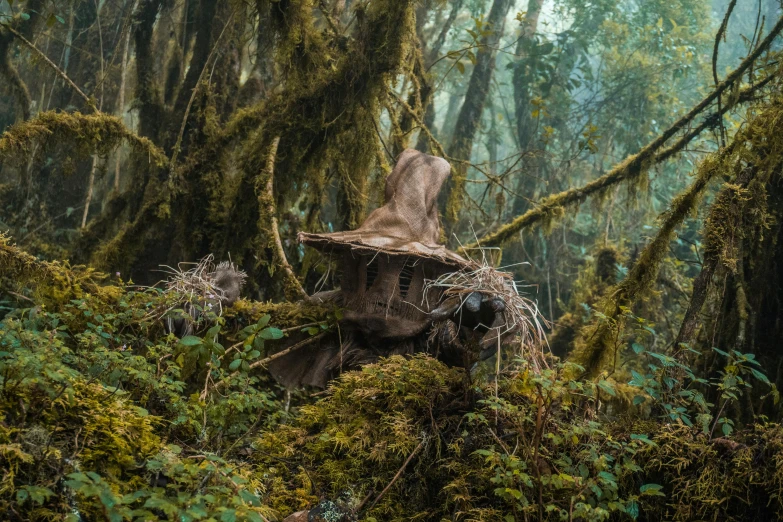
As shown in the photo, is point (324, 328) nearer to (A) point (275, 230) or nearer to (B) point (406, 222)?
(B) point (406, 222)

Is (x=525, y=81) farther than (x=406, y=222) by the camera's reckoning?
Yes

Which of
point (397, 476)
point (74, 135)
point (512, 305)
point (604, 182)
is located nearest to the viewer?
point (397, 476)

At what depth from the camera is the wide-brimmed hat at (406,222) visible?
356 cm

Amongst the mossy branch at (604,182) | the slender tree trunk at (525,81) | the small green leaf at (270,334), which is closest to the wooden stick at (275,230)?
the small green leaf at (270,334)

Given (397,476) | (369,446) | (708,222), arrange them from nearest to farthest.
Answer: (397,476) < (369,446) < (708,222)

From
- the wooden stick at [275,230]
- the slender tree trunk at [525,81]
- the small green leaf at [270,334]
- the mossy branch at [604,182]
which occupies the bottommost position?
the small green leaf at [270,334]

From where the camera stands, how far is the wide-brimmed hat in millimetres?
3559

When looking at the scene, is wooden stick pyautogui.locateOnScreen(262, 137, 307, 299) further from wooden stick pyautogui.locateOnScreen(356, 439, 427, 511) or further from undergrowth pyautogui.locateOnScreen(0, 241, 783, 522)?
wooden stick pyautogui.locateOnScreen(356, 439, 427, 511)

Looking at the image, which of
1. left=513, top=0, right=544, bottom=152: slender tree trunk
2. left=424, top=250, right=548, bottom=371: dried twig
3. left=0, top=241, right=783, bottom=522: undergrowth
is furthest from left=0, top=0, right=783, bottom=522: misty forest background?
left=513, top=0, right=544, bottom=152: slender tree trunk

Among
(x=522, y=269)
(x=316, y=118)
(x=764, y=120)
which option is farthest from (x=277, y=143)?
(x=522, y=269)

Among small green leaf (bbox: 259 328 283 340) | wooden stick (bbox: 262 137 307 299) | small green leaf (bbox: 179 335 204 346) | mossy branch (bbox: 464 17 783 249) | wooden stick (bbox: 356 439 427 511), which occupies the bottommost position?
wooden stick (bbox: 356 439 427 511)

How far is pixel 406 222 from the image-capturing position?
12.5ft

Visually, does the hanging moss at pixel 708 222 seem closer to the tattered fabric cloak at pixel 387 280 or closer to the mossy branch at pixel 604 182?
the tattered fabric cloak at pixel 387 280

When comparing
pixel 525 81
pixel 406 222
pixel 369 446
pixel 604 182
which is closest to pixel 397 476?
pixel 369 446
